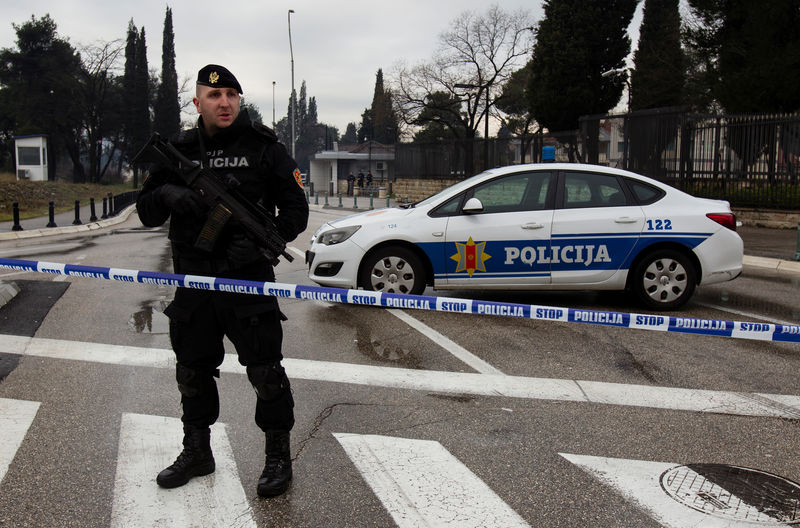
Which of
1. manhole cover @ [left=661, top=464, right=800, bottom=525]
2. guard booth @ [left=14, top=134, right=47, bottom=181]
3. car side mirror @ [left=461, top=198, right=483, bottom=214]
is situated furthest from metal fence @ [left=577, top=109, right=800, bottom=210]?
guard booth @ [left=14, top=134, right=47, bottom=181]

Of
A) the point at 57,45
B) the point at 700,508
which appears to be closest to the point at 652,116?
the point at 700,508

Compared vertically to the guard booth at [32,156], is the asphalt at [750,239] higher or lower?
lower

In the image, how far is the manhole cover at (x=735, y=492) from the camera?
3.12m

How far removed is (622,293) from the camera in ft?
28.6

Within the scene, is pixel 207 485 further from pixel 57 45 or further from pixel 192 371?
pixel 57 45

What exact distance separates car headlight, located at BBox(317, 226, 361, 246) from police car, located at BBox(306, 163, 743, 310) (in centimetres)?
1

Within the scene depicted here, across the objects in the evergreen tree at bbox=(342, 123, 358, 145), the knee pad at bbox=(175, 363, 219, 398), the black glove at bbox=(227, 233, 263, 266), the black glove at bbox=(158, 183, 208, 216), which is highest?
the evergreen tree at bbox=(342, 123, 358, 145)

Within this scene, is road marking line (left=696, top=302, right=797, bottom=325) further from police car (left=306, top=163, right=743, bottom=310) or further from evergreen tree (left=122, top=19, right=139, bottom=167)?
evergreen tree (left=122, top=19, right=139, bottom=167)

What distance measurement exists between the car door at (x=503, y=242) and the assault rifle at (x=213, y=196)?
4.35m

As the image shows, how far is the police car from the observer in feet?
24.6

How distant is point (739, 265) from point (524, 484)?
5560 millimetres

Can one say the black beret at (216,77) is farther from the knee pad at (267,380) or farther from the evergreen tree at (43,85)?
the evergreen tree at (43,85)

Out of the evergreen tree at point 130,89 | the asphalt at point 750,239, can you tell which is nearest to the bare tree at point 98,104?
the evergreen tree at point 130,89

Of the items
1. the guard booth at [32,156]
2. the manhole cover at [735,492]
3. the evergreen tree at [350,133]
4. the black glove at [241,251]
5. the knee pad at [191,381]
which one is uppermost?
the evergreen tree at [350,133]
